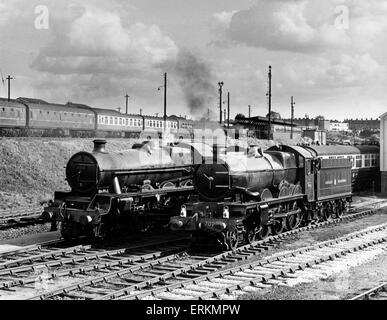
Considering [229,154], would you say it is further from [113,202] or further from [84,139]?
[84,139]

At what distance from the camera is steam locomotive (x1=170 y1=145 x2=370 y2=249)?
14195 millimetres

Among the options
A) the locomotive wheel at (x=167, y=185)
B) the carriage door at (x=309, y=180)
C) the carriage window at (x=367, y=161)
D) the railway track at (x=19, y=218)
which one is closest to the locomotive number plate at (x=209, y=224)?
the locomotive wheel at (x=167, y=185)

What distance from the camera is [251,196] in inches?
581

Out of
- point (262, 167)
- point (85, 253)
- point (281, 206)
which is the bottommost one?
point (85, 253)

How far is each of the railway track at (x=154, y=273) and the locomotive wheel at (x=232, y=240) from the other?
23 centimetres

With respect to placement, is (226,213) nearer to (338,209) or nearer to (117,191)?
(117,191)

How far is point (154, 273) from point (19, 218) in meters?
9.34

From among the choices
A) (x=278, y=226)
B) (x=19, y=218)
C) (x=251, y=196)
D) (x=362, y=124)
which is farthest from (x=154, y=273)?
(x=362, y=124)

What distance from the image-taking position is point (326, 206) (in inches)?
804

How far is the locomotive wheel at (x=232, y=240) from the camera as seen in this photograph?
14197 millimetres

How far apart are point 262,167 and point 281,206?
1.82 meters

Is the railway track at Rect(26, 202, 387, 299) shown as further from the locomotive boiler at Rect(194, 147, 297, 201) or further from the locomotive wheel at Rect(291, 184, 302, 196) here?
the locomotive wheel at Rect(291, 184, 302, 196)

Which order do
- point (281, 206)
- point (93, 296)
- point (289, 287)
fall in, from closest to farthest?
point (93, 296), point (289, 287), point (281, 206)
